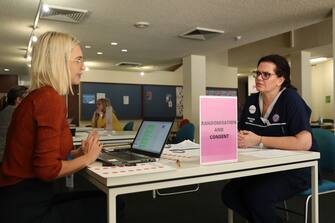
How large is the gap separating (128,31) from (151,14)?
102 centimetres

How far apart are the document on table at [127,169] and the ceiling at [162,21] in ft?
10.2

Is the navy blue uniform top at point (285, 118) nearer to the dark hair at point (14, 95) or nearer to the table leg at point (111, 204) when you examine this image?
the table leg at point (111, 204)

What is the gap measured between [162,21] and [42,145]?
4023mm

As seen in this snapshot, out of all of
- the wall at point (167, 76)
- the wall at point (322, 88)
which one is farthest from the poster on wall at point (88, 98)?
the wall at point (322, 88)

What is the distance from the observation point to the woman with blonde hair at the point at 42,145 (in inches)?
→ 46.3

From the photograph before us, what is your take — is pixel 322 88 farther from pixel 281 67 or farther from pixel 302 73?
pixel 281 67

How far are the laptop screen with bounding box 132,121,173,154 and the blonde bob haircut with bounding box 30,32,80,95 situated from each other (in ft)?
1.76

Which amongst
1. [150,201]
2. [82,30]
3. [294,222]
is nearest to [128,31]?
[82,30]

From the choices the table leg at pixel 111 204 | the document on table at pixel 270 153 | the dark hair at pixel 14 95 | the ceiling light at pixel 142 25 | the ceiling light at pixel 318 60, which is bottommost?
the table leg at pixel 111 204

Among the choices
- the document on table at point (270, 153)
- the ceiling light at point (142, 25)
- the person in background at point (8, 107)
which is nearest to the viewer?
the document on table at point (270, 153)

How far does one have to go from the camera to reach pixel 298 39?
7695mm

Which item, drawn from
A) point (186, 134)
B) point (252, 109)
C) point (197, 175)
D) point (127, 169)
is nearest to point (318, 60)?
point (186, 134)

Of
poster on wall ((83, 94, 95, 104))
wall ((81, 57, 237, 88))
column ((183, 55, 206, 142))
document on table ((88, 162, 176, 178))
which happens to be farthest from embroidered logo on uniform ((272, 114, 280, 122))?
poster on wall ((83, 94, 95, 104))

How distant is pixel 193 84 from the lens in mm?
7277
